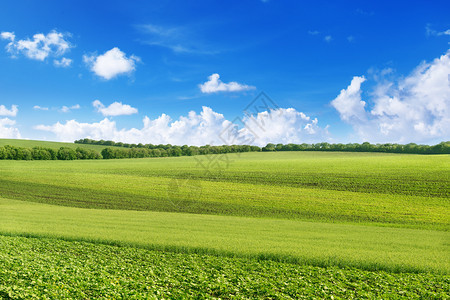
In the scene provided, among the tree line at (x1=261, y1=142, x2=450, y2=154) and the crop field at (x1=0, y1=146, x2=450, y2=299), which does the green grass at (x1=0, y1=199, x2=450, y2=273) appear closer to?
the crop field at (x1=0, y1=146, x2=450, y2=299)

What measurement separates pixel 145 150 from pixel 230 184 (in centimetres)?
7144

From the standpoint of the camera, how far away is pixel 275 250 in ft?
49.9

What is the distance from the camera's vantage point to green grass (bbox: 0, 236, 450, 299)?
392 inches

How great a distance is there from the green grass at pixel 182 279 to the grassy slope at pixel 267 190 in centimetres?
1812

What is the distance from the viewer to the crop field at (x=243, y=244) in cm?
Answer: 1076

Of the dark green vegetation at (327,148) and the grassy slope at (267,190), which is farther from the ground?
the dark green vegetation at (327,148)

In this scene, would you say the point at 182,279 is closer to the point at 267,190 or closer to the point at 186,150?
the point at 267,190

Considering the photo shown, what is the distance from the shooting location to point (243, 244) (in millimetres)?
16344

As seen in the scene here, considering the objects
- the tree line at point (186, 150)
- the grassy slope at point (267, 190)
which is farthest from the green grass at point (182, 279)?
the tree line at point (186, 150)

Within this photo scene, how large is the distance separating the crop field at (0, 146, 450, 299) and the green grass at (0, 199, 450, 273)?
0.07 m

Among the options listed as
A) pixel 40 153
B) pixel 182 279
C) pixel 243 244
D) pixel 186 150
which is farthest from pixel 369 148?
pixel 40 153

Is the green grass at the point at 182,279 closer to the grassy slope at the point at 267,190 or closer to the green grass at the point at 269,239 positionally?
the green grass at the point at 269,239

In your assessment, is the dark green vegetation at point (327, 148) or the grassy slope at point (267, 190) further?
the dark green vegetation at point (327, 148)

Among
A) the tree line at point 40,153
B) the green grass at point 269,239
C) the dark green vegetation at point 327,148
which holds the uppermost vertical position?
the dark green vegetation at point 327,148
